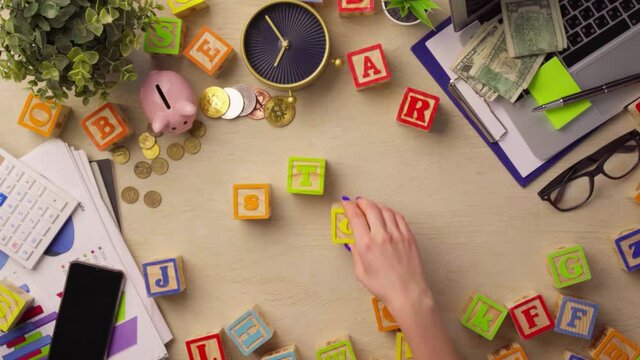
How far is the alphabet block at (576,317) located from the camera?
97cm

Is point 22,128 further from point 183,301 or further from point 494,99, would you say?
point 494,99

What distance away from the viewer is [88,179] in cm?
104

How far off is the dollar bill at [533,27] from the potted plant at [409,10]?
14 centimetres

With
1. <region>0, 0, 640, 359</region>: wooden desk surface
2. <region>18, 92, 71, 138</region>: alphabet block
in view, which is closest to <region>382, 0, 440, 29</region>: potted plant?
<region>0, 0, 640, 359</region>: wooden desk surface

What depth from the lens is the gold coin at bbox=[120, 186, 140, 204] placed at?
104 cm

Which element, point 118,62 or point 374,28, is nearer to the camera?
point 118,62

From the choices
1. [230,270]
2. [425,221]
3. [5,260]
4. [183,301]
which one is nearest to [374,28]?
[425,221]

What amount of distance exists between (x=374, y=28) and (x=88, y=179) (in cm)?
65

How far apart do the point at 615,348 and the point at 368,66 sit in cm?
71

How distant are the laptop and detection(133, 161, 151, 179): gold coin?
2.15 feet

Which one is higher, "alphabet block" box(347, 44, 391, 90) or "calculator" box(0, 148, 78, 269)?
"alphabet block" box(347, 44, 391, 90)

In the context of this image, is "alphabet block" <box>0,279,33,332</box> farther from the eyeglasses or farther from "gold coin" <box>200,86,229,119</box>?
the eyeglasses

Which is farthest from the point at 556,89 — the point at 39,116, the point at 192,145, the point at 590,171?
the point at 39,116

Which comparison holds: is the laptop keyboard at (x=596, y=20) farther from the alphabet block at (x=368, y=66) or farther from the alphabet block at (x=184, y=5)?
the alphabet block at (x=184, y=5)
